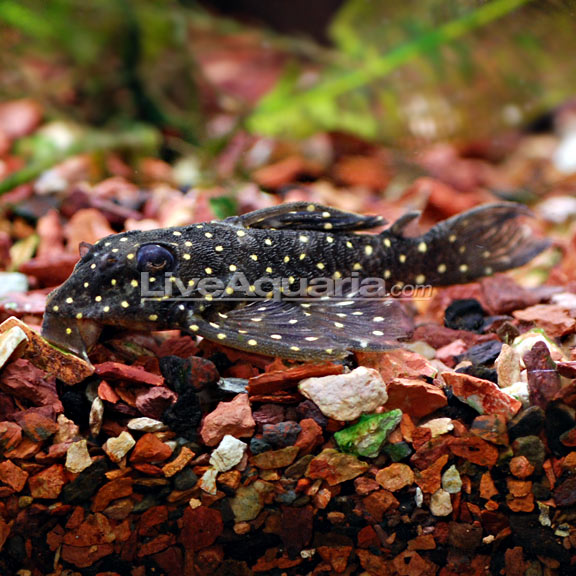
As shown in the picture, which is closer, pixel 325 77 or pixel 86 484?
pixel 86 484

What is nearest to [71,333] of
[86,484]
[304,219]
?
[86,484]

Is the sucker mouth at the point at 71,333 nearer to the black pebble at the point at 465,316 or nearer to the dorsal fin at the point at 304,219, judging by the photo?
the dorsal fin at the point at 304,219

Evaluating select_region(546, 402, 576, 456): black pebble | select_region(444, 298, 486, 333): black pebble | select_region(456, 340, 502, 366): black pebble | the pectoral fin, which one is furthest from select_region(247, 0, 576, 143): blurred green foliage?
select_region(546, 402, 576, 456): black pebble

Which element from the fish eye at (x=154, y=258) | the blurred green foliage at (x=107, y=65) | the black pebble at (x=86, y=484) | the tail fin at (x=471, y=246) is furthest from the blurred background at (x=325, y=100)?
the black pebble at (x=86, y=484)

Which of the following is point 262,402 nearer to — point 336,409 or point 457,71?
point 336,409

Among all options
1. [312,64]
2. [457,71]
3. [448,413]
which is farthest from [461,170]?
[448,413]

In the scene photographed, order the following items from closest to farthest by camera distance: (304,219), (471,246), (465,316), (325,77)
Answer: (304,219) → (465,316) → (471,246) → (325,77)

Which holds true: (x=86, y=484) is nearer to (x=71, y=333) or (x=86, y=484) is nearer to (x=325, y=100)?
(x=71, y=333)

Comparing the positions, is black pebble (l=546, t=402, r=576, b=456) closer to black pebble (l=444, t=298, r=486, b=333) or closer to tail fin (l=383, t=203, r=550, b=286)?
black pebble (l=444, t=298, r=486, b=333)
